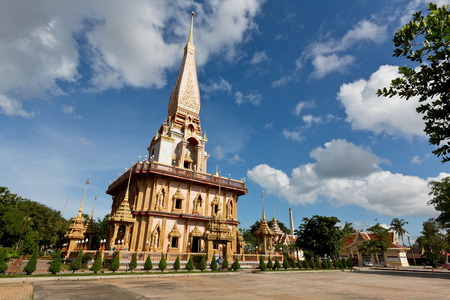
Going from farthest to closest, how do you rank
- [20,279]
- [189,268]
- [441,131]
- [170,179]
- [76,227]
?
[170,179] < [76,227] < [189,268] < [20,279] < [441,131]

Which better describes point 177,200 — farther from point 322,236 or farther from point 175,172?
point 322,236

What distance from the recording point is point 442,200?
3475 cm

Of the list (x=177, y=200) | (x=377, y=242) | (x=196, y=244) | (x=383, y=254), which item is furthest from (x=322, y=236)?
(x=383, y=254)

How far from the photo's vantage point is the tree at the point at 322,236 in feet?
107

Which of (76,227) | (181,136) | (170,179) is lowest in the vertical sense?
(76,227)

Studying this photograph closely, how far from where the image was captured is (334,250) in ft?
107

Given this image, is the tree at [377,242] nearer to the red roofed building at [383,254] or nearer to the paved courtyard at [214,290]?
the red roofed building at [383,254]

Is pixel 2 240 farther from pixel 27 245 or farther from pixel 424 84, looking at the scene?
pixel 424 84

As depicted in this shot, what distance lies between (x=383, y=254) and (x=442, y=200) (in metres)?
24.2

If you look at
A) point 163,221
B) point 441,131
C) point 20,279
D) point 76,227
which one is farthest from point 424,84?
point 76,227

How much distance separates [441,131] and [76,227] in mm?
30607

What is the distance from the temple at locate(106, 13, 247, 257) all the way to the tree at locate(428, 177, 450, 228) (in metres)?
26.4

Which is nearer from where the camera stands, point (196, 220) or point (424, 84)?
point (424, 84)

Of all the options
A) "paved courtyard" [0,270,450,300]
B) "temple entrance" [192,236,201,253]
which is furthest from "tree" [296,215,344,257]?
"paved courtyard" [0,270,450,300]
